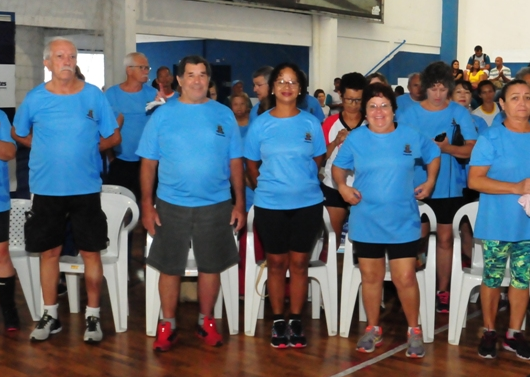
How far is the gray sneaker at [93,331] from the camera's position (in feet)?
13.0

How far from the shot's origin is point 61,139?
12.5 ft

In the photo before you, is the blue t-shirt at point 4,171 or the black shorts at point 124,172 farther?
the black shorts at point 124,172

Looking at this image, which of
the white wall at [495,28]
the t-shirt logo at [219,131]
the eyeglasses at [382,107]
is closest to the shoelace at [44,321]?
the t-shirt logo at [219,131]

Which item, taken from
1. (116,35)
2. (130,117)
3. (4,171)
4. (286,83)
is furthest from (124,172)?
(116,35)

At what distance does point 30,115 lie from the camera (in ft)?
12.7

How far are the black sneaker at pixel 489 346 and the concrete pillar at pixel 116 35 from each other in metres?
6.44

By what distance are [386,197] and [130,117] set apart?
2219 millimetres

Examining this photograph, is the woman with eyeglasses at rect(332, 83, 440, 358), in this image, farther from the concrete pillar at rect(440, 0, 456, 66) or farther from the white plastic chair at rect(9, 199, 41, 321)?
the concrete pillar at rect(440, 0, 456, 66)

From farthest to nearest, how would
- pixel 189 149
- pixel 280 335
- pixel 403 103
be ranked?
pixel 403 103 → pixel 280 335 → pixel 189 149

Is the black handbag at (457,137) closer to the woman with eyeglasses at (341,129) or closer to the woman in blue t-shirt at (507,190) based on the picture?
the woman with eyeglasses at (341,129)

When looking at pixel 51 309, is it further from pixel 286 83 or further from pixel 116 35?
pixel 116 35

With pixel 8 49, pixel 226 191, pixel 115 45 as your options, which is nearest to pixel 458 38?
pixel 115 45

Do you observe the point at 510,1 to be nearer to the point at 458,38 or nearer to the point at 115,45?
the point at 458,38

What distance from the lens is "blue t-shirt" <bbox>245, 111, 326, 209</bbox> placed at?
3.79 m
